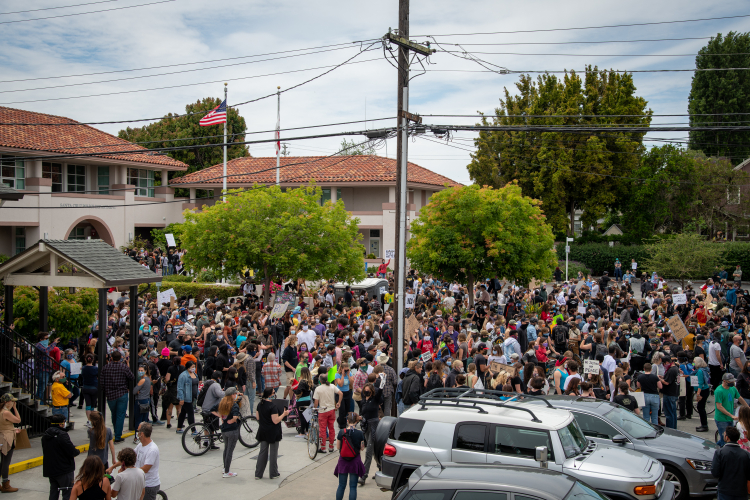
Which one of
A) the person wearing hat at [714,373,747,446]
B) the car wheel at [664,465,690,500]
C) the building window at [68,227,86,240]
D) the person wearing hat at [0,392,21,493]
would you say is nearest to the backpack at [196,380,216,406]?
the person wearing hat at [0,392,21,493]

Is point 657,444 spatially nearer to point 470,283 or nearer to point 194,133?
point 470,283

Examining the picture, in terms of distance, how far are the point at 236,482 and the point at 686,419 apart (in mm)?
10514

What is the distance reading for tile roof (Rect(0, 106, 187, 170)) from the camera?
31281mm

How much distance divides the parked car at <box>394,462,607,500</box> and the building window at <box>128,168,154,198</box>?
35235 mm

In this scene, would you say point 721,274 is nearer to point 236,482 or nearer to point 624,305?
point 624,305

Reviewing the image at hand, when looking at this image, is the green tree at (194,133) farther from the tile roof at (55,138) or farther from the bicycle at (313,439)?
the bicycle at (313,439)

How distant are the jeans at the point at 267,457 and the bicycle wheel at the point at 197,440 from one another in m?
1.77

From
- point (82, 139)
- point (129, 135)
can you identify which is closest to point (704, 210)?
point (82, 139)

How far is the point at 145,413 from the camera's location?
40.4 feet

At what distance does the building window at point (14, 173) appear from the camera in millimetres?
30406

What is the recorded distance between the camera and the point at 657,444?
921cm

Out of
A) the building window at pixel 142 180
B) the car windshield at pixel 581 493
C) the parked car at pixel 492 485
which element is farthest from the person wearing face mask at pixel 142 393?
the building window at pixel 142 180

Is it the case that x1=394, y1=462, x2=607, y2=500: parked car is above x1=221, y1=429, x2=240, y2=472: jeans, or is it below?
above

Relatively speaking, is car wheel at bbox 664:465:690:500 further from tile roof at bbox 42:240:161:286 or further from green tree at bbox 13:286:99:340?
green tree at bbox 13:286:99:340
